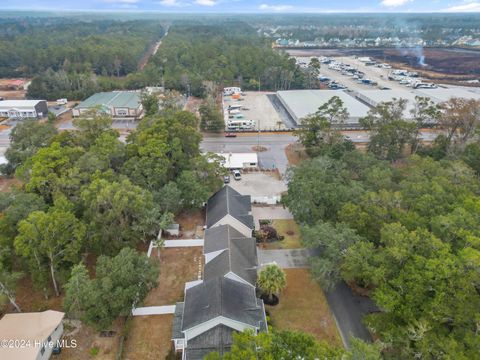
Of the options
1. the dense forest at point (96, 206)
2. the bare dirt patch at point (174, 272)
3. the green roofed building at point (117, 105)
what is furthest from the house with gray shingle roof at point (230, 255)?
the green roofed building at point (117, 105)

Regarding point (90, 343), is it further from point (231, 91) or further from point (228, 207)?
point (231, 91)

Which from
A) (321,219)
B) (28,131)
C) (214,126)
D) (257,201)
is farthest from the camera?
(214,126)

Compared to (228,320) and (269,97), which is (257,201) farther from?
(269,97)

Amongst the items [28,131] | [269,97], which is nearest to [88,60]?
[269,97]

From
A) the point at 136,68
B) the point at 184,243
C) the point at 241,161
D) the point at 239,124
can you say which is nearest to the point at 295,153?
the point at 241,161

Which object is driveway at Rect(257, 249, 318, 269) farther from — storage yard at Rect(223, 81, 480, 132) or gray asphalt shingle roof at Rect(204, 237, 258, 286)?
storage yard at Rect(223, 81, 480, 132)

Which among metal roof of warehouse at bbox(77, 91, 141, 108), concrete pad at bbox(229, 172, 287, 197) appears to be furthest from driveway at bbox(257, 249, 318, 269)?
metal roof of warehouse at bbox(77, 91, 141, 108)
